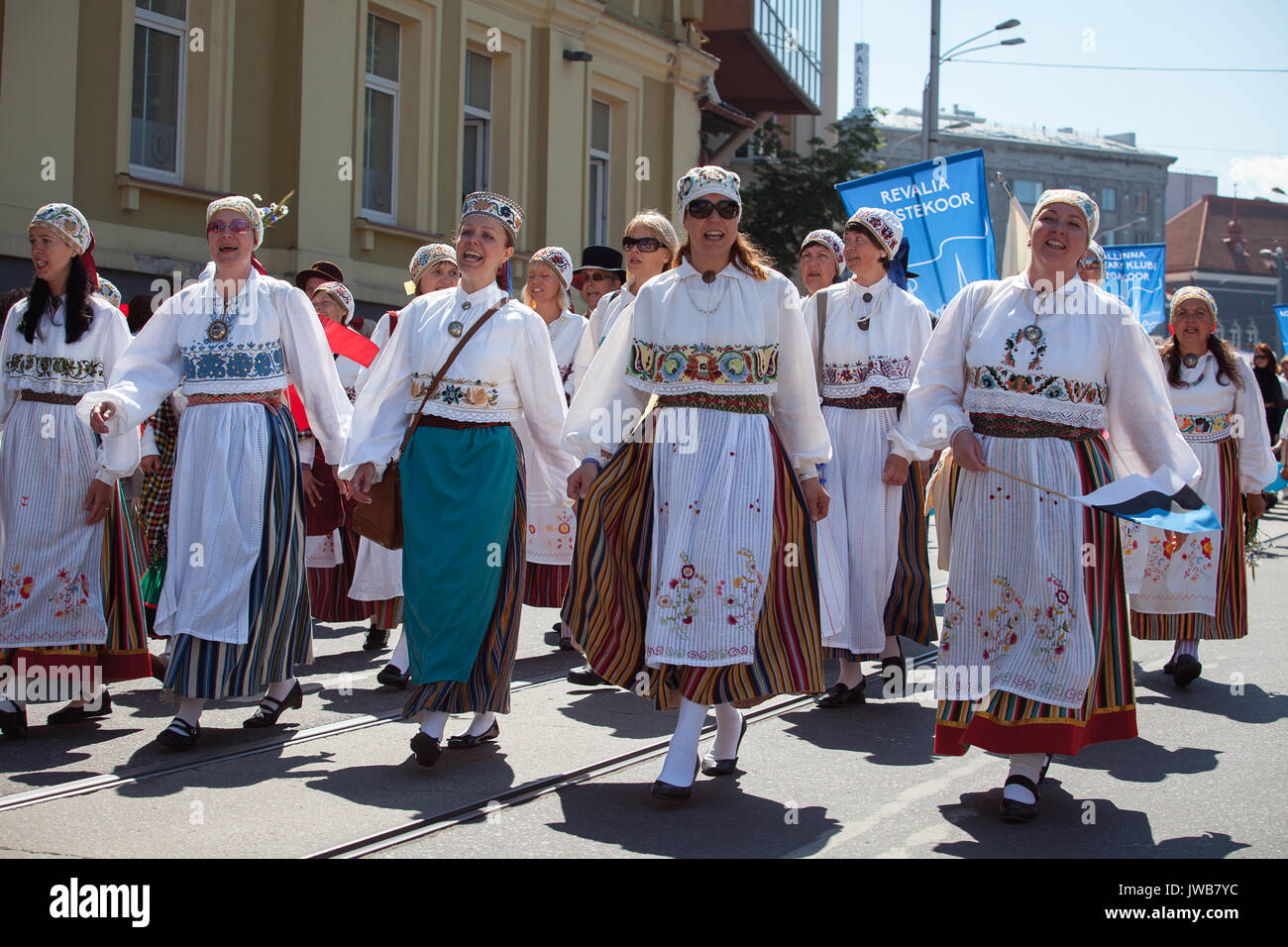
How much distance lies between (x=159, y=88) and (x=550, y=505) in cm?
783

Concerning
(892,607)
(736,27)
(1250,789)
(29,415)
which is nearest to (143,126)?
(29,415)

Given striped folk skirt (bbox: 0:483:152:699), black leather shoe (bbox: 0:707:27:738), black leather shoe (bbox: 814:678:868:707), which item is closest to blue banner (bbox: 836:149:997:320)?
black leather shoe (bbox: 814:678:868:707)

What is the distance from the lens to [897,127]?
3260 inches

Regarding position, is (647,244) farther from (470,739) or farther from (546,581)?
(470,739)

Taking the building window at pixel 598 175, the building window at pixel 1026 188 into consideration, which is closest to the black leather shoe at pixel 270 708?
the building window at pixel 598 175

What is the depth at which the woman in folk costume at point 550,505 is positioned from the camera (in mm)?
8422

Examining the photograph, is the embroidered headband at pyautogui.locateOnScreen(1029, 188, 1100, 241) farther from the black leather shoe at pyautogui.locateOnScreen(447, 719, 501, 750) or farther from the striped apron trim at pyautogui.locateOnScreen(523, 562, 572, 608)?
the striped apron trim at pyautogui.locateOnScreen(523, 562, 572, 608)

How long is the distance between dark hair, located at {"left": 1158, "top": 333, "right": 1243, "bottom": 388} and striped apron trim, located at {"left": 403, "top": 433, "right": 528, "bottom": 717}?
417 centimetres

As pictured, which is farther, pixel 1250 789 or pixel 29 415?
pixel 29 415

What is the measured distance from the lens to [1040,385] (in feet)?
17.0

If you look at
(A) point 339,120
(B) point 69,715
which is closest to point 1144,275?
(A) point 339,120
